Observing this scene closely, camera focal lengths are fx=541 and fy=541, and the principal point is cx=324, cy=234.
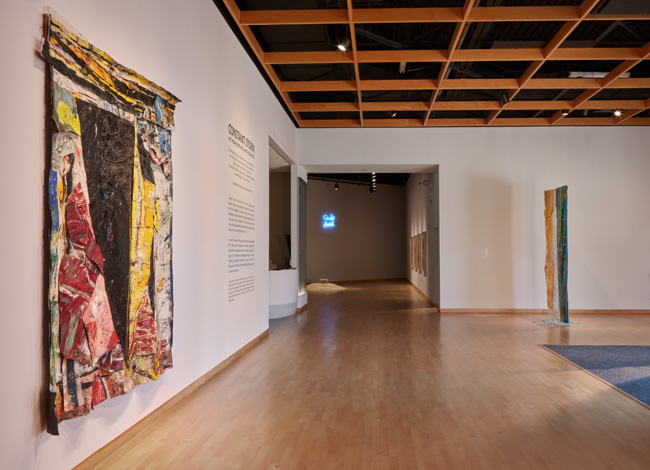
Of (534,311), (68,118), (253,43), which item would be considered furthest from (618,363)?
(68,118)

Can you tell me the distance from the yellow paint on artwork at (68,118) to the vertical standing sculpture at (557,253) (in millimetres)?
8739

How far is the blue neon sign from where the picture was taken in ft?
72.8

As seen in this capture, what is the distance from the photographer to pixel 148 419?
4082mm

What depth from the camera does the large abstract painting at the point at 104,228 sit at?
2.87 meters

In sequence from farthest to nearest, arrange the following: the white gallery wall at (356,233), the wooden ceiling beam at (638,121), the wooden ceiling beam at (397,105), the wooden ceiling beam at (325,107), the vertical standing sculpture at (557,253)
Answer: the white gallery wall at (356,233), the wooden ceiling beam at (638,121), the wooden ceiling beam at (325,107), the wooden ceiling beam at (397,105), the vertical standing sculpture at (557,253)

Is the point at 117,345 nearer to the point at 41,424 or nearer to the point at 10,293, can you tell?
the point at 41,424

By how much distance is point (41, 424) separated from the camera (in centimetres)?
279

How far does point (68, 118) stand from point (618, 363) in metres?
6.33

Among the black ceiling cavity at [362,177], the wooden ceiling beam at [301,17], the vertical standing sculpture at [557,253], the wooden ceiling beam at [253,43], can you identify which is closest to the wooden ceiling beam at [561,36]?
the vertical standing sculpture at [557,253]

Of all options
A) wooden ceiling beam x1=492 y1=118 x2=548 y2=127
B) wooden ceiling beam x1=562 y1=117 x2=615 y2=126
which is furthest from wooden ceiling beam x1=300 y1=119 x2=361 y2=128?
wooden ceiling beam x1=562 y1=117 x2=615 y2=126

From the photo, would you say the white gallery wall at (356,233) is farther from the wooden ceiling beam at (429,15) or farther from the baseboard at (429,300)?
the wooden ceiling beam at (429,15)

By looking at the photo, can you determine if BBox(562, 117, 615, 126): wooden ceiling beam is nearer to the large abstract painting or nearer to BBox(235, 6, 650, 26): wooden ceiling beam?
BBox(235, 6, 650, 26): wooden ceiling beam

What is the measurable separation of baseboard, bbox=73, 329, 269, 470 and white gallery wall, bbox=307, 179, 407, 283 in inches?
605

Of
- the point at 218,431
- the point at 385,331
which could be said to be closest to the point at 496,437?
the point at 218,431
